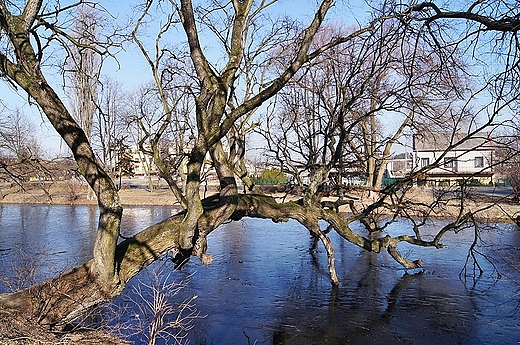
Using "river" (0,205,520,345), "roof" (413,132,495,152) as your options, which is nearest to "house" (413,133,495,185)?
"roof" (413,132,495,152)

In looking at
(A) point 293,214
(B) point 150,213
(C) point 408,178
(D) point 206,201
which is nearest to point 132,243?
(D) point 206,201

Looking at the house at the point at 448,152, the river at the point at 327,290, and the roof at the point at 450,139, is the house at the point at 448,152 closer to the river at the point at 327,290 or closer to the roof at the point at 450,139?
the roof at the point at 450,139

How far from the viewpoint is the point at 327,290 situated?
33.7ft

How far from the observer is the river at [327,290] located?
7676 millimetres

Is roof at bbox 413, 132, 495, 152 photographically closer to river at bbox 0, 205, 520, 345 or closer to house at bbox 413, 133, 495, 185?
house at bbox 413, 133, 495, 185

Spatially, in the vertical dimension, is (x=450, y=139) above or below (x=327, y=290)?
above

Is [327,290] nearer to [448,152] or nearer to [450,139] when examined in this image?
[448,152]

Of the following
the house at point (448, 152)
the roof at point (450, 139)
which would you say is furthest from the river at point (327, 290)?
the roof at point (450, 139)

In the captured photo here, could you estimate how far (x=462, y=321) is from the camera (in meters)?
8.31

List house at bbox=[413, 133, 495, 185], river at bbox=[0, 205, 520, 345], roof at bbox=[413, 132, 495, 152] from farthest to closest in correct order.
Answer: house at bbox=[413, 133, 495, 185]
river at bbox=[0, 205, 520, 345]
roof at bbox=[413, 132, 495, 152]

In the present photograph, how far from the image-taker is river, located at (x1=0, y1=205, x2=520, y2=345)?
7676 mm

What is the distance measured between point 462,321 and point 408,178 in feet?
8.92

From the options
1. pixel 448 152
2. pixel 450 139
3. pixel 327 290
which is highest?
pixel 450 139

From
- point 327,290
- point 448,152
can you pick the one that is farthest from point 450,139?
point 327,290
